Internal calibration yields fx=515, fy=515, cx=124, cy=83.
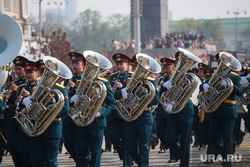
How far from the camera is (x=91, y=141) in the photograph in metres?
8.20

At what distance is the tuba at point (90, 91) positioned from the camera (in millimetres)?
7859

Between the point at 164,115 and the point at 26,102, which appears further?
the point at 164,115

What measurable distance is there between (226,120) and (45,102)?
355 centimetres

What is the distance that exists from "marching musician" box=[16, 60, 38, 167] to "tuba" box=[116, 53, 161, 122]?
164 centimetres

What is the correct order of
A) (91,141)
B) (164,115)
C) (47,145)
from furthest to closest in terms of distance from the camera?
(164,115) < (91,141) < (47,145)

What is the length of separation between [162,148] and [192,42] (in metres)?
26.6

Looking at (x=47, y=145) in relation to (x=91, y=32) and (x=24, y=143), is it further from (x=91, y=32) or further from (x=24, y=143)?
(x=91, y=32)

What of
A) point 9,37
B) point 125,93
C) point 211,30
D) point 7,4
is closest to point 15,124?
point 9,37

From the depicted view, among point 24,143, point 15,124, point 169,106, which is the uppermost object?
point 169,106

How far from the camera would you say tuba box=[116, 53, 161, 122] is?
8.52 m

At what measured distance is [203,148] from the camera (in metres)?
12.3

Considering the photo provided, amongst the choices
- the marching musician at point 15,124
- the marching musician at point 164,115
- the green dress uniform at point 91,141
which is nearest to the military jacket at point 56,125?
the green dress uniform at point 91,141

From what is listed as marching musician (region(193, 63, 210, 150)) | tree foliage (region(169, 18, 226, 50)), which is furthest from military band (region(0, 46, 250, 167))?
tree foliage (region(169, 18, 226, 50))

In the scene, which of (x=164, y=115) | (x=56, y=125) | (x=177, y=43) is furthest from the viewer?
(x=177, y=43)
